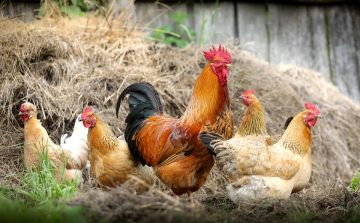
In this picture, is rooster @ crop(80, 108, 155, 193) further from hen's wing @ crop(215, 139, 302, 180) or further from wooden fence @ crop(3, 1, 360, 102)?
wooden fence @ crop(3, 1, 360, 102)

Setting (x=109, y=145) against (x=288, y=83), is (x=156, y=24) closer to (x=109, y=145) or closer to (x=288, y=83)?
(x=288, y=83)

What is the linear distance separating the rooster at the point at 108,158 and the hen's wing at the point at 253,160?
1045mm

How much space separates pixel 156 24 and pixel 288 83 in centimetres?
281

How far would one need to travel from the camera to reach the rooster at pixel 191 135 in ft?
12.1

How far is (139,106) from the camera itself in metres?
4.29

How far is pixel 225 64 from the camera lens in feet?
12.5

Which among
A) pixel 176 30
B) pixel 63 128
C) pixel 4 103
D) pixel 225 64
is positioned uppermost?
pixel 176 30

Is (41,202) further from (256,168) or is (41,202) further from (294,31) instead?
(294,31)

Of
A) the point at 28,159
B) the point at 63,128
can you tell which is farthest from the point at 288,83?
the point at 28,159

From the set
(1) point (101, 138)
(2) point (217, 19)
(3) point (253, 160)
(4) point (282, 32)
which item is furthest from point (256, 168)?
(4) point (282, 32)

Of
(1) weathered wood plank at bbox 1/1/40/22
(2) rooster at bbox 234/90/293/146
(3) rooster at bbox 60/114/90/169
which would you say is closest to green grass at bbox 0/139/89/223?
(3) rooster at bbox 60/114/90/169

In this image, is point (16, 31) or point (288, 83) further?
point (288, 83)

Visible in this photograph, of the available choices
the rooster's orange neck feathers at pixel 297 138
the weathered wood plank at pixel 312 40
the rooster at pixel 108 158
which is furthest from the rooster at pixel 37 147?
the weathered wood plank at pixel 312 40

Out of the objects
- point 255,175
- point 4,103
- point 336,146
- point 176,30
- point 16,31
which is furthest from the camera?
point 176,30
